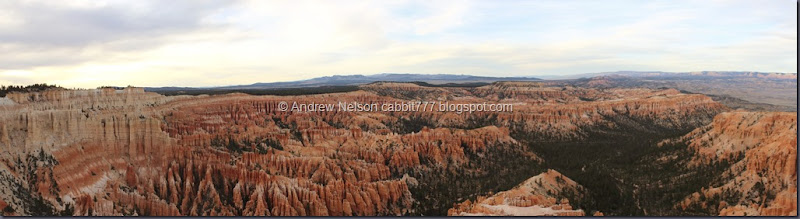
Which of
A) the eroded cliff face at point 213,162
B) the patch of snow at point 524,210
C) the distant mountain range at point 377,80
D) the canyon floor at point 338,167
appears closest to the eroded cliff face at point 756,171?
the canyon floor at point 338,167

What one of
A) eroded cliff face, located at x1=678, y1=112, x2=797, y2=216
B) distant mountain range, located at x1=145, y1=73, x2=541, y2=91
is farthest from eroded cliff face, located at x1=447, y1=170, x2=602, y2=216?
distant mountain range, located at x1=145, y1=73, x2=541, y2=91

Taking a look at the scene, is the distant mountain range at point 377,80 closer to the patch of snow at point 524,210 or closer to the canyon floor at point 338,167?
the canyon floor at point 338,167

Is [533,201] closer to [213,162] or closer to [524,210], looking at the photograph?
[524,210]

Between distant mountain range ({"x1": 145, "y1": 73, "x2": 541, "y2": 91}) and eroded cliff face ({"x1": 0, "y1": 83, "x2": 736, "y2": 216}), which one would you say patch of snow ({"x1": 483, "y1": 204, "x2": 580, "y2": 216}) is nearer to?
eroded cliff face ({"x1": 0, "y1": 83, "x2": 736, "y2": 216})

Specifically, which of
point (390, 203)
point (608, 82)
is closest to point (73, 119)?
point (390, 203)

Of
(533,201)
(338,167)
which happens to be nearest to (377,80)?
(338,167)

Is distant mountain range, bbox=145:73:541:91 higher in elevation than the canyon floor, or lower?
higher
